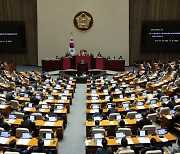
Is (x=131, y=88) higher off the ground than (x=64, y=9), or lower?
lower

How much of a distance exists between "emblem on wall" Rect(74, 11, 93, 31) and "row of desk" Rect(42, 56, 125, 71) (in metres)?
3.55

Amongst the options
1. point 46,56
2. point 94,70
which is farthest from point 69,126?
point 46,56

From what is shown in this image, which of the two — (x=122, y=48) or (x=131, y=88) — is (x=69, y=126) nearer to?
(x=131, y=88)

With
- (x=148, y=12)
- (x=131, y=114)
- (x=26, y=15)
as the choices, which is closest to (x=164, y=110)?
(x=131, y=114)

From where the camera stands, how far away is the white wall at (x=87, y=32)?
27656 millimetres

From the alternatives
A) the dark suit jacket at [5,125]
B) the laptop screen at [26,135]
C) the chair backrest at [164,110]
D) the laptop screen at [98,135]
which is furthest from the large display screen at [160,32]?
the laptop screen at [26,135]

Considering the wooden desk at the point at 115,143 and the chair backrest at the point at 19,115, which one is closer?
the wooden desk at the point at 115,143

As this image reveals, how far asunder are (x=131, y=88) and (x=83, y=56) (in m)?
9.18

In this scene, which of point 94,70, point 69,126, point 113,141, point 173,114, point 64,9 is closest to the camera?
point 113,141

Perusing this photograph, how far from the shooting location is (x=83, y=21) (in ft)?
91.9

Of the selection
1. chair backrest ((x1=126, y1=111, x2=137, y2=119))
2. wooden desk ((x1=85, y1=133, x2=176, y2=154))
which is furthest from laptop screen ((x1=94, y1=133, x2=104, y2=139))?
chair backrest ((x1=126, y1=111, x2=137, y2=119))

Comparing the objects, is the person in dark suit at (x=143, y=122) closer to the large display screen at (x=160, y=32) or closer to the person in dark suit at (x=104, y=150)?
the person in dark suit at (x=104, y=150)

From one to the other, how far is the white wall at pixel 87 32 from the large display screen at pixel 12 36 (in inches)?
72.3

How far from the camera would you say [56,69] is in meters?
27.0
